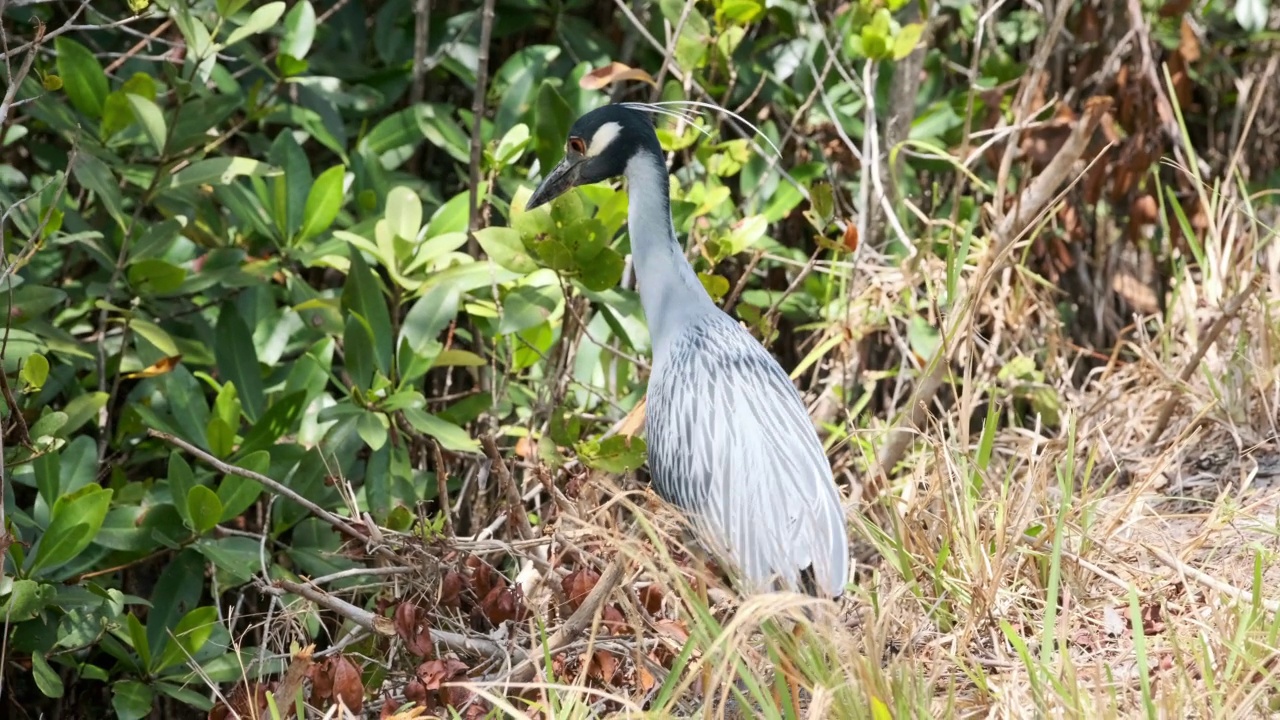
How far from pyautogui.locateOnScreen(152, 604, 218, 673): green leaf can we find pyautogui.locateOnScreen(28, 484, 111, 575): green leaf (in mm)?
280

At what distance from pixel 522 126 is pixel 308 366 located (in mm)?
737

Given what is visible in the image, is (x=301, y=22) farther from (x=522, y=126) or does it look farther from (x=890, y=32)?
(x=890, y=32)

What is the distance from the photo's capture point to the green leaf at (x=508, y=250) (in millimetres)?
2785

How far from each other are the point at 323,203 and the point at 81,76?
61cm

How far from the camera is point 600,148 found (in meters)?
3.05

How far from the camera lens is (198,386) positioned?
119 inches

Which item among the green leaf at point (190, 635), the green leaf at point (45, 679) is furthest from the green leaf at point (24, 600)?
the green leaf at point (190, 635)

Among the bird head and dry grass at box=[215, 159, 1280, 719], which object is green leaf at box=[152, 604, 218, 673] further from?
the bird head

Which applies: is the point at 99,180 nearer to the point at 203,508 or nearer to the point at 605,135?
the point at 203,508

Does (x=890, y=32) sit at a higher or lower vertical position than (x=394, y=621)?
higher

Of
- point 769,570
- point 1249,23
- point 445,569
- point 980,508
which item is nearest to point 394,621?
point 445,569

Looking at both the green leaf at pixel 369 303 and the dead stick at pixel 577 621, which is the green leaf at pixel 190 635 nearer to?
the green leaf at pixel 369 303

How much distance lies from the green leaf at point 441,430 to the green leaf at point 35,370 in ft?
2.38

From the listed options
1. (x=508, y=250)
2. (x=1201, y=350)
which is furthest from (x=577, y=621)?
(x=1201, y=350)
